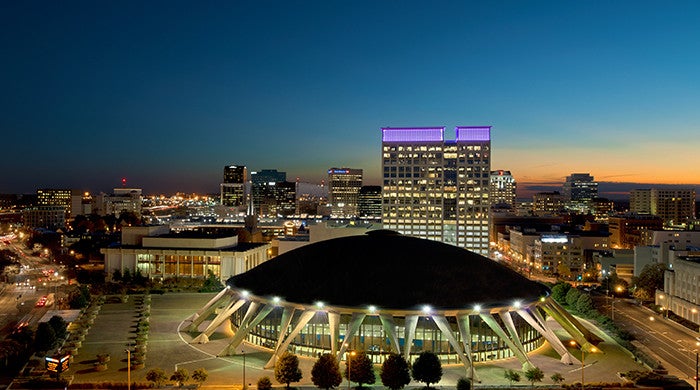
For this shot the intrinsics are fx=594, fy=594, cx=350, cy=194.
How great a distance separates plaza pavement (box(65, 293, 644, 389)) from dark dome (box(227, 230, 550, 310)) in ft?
19.5

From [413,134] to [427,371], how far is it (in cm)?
12323

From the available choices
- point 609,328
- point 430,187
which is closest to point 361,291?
point 609,328

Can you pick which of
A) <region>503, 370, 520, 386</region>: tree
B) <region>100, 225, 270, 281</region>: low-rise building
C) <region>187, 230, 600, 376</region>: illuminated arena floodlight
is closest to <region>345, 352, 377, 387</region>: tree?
<region>187, 230, 600, 376</region>: illuminated arena floodlight

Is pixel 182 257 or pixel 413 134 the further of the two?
pixel 413 134

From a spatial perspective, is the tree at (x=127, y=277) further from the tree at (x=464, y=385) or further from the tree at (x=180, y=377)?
the tree at (x=464, y=385)

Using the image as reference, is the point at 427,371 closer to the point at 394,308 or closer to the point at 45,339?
the point at 394,308

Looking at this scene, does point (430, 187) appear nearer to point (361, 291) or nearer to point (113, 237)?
point (113, 237)

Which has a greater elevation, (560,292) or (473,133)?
(473,133)

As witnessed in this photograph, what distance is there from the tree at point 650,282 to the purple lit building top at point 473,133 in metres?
73.1

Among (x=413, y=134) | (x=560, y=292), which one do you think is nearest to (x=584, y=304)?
(x=560, y=292)

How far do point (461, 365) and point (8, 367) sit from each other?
4244 cm

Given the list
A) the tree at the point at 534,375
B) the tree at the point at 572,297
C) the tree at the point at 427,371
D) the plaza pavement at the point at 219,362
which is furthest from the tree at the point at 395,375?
the tree at the point at 572,297

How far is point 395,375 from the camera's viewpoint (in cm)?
4716

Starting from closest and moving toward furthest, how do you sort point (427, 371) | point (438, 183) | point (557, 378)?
1. point (427, 371)
2. point (557, 378)
3. point (438, 183)
